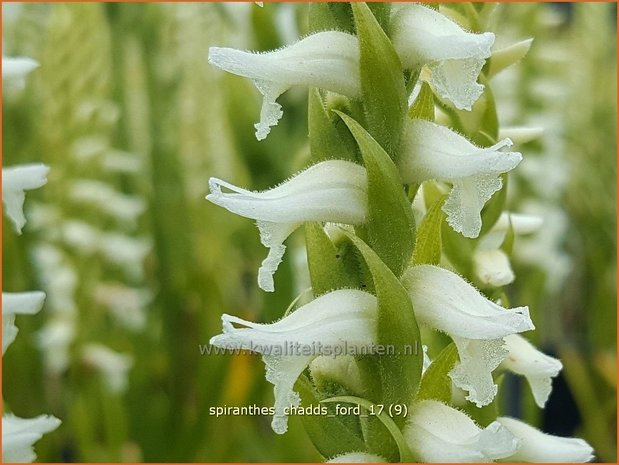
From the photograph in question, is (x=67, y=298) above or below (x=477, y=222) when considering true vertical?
below

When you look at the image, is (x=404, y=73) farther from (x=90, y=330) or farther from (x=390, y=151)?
(x=90, y=330)

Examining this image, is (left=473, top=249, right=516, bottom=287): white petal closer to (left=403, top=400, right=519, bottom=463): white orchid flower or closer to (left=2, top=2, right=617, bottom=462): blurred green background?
(left=403, top=400, right=519, bottom=463): white orchid flower

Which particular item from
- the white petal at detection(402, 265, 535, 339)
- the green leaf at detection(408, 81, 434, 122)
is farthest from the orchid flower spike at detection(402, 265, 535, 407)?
the green leaf at detection(408, 81, 434, 122)

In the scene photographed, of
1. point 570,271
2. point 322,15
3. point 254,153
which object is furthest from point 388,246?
point 570,271

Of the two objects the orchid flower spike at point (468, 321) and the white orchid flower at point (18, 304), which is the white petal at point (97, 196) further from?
the orchid flower spike at point (468, 321)

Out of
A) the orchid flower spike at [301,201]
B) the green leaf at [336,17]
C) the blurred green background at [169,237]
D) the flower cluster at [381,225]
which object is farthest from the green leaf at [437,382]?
the blurred green background at [169,237]
